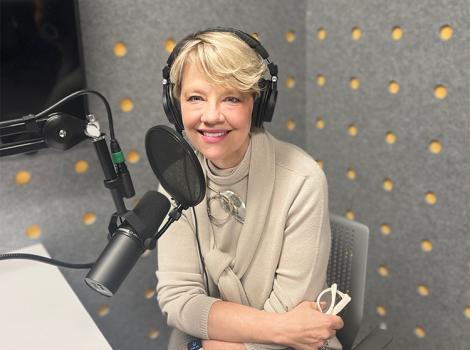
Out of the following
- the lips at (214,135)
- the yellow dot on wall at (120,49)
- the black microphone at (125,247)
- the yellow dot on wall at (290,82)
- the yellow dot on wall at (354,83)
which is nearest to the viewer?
the black microphone at (125,247)

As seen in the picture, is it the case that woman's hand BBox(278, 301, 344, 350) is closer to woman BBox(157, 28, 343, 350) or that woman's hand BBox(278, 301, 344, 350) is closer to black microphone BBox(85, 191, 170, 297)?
woman BBox(157, 28, 343, 350)

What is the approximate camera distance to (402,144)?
1252 mm

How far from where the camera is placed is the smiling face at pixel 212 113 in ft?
2.80

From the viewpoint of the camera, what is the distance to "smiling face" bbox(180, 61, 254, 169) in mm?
852

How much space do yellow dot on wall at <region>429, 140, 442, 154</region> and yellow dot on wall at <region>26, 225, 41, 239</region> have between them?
1.01 meters

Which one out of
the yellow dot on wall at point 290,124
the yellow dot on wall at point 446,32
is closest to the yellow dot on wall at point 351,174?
the yellow dot on wall at point 290,124

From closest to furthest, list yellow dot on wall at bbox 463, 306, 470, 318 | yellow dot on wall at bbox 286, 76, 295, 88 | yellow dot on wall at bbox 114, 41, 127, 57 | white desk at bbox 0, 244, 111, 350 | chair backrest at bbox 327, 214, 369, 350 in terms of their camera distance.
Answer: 1. white desk at bbox 0, 244, 111, 350
2. chair backrest at bbox 327, 214, 369, 350
3. yellow dot on wall at bbox 114, 41, 127, 57
4. yellow dot on wall at bbox 463, 306, 470, 318
5. yellow dot on wall at bbox 286, 76, 295, 88

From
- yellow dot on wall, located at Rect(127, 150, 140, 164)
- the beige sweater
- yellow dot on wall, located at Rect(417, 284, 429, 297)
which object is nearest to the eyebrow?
the beige sweater

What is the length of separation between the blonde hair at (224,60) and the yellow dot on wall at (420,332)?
36.3 inches

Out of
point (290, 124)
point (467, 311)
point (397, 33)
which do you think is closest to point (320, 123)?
point (290, 124)

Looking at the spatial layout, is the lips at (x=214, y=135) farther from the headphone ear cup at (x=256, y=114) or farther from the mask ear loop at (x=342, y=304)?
the mask ear loop at (x=342, y=304)

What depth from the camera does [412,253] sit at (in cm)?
131

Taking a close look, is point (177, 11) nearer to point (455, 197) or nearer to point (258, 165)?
point (258, 165)

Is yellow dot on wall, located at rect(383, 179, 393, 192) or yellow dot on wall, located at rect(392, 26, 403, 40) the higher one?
yellow dot on wall, located at rect(392, 26, 403, 40)
